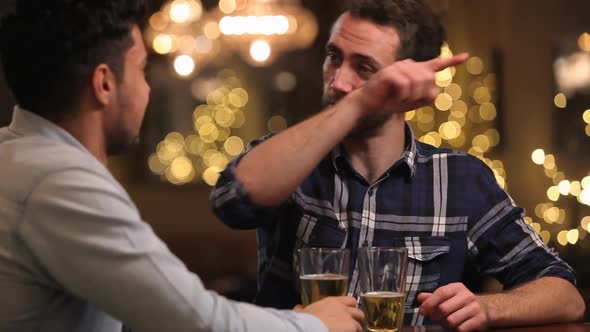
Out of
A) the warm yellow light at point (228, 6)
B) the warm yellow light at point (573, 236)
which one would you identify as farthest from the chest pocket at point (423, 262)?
the warm yellow light at point (228, 6)

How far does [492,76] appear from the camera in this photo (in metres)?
5.48

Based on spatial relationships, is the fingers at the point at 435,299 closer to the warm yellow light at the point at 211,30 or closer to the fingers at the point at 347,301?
the fingers at the point at 347,301

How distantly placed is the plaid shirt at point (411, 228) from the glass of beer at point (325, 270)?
432 millimetres

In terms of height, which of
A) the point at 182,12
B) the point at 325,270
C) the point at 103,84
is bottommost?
the point at 325,270

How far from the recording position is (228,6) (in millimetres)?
5285

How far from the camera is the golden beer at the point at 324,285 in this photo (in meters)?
1.34

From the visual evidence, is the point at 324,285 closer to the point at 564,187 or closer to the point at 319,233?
the point at 319,233

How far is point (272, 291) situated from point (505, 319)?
493 millimetres

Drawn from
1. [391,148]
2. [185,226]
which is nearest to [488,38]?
[185,226]

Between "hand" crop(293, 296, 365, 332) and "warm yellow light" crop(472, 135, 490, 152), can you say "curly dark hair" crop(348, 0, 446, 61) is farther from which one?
"warm yellow light" crop(472, 135, 490, 152)

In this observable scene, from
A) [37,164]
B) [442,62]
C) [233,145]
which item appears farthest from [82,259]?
[233,145]

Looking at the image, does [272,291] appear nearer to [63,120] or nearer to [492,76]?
[63,120]

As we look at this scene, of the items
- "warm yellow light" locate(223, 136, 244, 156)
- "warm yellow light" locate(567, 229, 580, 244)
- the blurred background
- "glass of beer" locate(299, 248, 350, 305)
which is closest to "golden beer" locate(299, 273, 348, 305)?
"glass of beer" locate(299, 248, 350, 305)

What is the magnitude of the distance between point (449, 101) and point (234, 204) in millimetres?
3880
